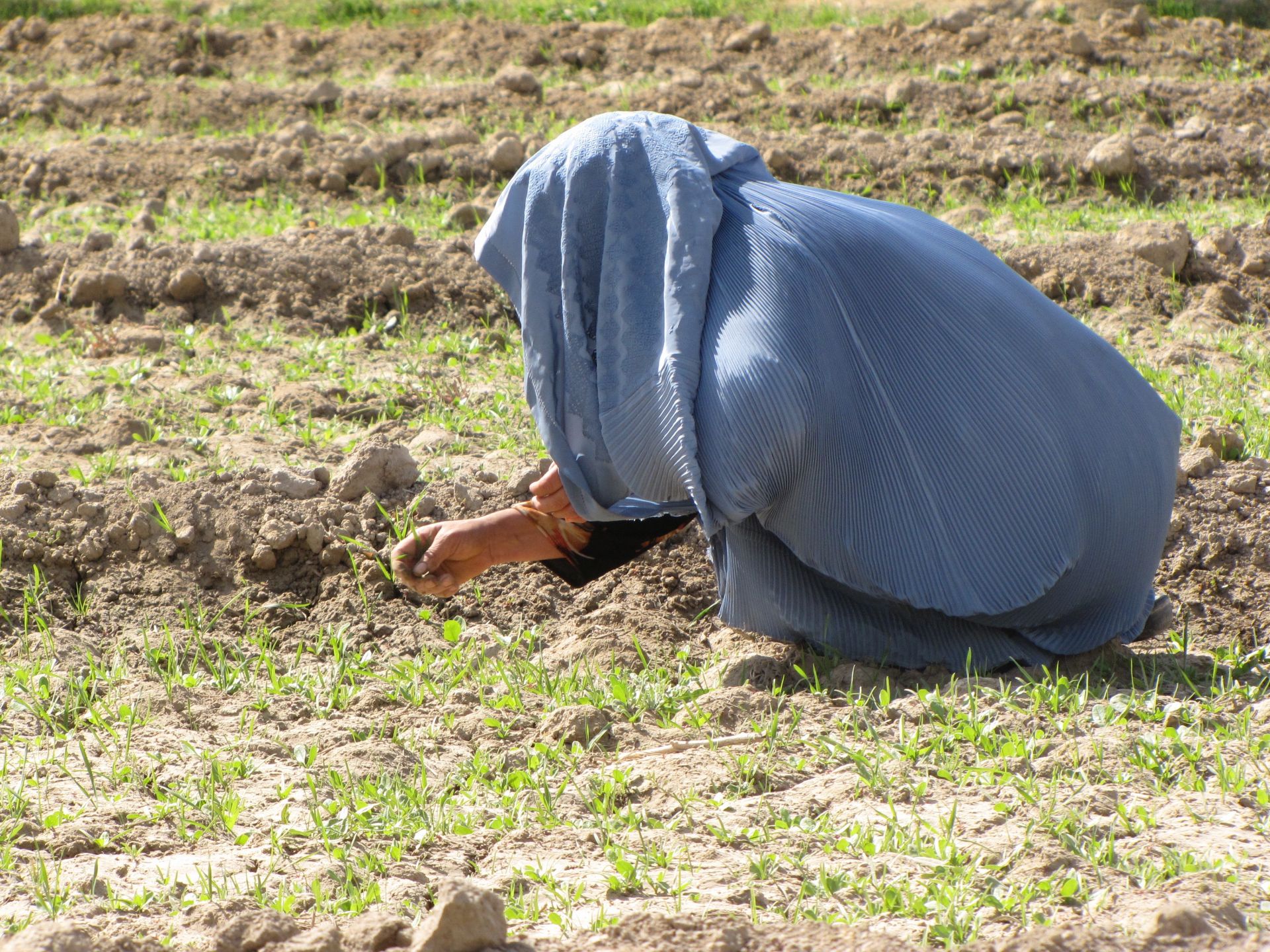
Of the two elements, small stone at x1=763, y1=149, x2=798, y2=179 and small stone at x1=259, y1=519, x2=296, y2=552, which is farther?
small stone at x1=763, y1=149, x2=798, y2=179

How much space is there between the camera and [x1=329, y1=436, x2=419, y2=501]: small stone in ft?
11.9

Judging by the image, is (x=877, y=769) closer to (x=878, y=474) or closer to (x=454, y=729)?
(x=878, y=474)

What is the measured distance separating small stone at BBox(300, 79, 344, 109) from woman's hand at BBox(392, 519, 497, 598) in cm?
523

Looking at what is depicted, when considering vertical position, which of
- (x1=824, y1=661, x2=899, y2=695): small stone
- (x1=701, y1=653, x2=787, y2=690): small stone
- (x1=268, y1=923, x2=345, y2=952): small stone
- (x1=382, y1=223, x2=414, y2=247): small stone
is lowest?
(x1=701, y1=653, x2=787, y2=690): small stone

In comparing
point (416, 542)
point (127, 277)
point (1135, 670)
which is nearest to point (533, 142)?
point (127, 277)

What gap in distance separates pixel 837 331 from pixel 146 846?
5.05 feet

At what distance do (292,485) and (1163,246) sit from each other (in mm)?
3234

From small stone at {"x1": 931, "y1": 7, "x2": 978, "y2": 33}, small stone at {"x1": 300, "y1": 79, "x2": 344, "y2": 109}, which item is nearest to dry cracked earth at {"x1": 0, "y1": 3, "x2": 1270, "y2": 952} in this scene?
small stone at {"x1": 300, "y1": 79, "x2": 344, "y2": 109}

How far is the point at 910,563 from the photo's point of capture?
2.73m

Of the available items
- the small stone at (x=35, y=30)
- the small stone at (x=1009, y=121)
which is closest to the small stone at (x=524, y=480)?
the small stone at (x=1009, y=121)

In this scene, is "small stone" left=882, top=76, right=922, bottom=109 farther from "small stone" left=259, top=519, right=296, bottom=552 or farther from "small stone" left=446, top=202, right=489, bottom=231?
"small stone" left=259, top=519, right=296, bottom=552

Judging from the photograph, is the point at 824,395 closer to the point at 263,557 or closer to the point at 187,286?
the point at 263,557

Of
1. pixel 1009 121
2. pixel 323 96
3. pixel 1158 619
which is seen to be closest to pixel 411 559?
pixel 1158 619

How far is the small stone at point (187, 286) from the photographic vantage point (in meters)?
5.05
